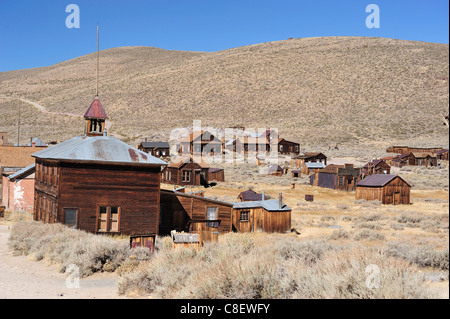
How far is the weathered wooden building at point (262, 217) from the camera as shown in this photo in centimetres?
2611

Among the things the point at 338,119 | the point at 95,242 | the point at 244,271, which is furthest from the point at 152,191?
the point at 338,119

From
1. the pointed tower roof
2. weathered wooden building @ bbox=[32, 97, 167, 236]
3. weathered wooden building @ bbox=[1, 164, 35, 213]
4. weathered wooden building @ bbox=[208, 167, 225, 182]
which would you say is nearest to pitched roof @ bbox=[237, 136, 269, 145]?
weathered wooden building @ bbox=[208, 167, 225, 182]

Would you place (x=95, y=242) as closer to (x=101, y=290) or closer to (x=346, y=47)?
(x=101, y=290)

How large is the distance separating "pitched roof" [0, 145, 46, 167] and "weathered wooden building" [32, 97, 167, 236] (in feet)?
45.3

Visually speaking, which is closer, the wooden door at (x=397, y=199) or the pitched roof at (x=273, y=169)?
the wooden door at (x=397, y=199)

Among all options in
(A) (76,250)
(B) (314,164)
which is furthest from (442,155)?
(A) (76,250)

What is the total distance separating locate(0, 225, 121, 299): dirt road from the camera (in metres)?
10.9

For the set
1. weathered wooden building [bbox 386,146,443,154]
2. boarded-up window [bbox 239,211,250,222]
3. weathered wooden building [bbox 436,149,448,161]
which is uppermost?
weathered wooden building [bbox 386,146,443,154]

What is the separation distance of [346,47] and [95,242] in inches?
5269

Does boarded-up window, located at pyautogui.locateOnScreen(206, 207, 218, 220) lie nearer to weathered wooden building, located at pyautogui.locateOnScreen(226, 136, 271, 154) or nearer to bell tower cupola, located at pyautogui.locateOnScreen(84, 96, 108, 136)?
bell tower cupola, located at pyautogui.locateOnScreen(84, 96, 108, 136)

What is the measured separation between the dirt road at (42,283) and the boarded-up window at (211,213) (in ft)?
36.7

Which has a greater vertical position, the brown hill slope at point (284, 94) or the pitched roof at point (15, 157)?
the brown hill slope at point (284, 94)

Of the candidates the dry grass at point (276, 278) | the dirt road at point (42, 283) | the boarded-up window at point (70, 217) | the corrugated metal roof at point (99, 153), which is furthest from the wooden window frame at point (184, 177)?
the dry grass at point (276, 278)

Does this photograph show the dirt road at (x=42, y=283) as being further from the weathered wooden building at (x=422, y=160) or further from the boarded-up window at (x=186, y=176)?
the weathered wooden building at (x=422, y=160)
